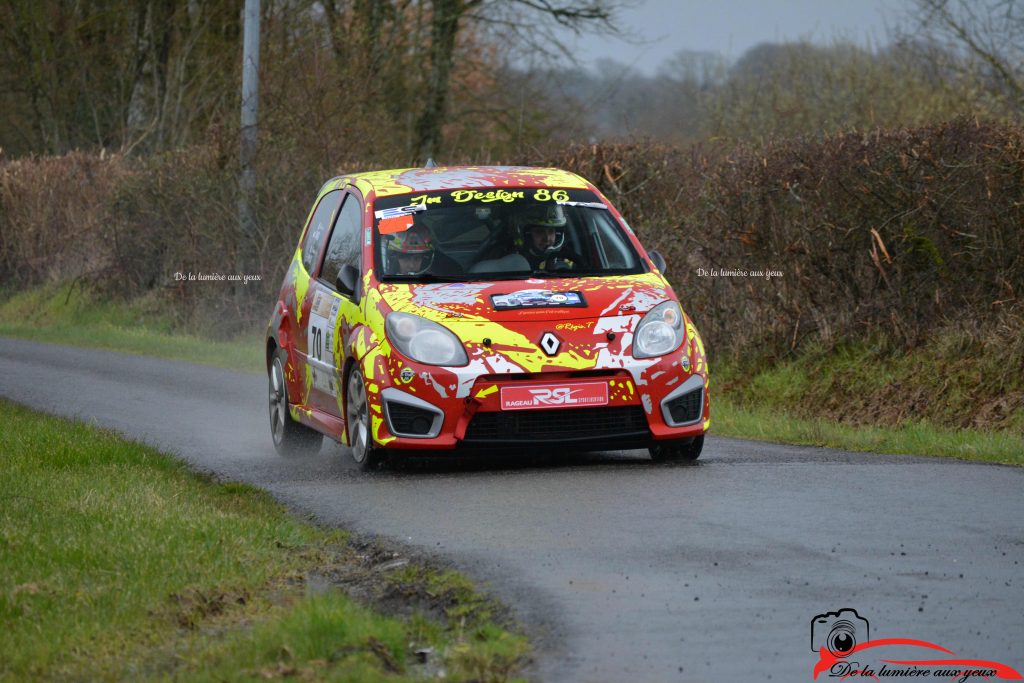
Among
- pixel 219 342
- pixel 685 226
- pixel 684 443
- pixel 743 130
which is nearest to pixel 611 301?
pixel 684 443

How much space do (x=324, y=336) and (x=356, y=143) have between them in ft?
56.3

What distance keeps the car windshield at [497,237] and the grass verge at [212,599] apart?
1773 millimetres

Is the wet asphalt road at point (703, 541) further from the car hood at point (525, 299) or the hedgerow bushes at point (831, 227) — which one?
the hedgerow bushes at point (831, 227)

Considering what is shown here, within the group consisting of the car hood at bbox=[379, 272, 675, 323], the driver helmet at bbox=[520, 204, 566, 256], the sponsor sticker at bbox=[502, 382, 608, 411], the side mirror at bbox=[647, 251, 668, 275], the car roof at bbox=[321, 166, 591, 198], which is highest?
the car roof at bbox=[321, 166, 591, 198]

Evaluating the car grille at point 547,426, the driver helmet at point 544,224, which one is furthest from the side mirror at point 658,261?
the car grille at point 547,426

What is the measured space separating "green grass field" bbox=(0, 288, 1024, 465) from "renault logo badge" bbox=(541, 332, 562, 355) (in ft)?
9.10

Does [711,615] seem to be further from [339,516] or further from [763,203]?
[763,203]

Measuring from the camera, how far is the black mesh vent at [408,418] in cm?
1000

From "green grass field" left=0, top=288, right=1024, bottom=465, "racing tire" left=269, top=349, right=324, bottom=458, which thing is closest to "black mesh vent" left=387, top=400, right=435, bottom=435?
"racing tire" left=269, top=349, right=324, bottom=458

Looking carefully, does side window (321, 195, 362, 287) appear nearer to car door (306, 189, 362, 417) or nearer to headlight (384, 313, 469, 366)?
car door (306, 189, 362, 417)

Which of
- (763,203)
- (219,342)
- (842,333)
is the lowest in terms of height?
(219,342)

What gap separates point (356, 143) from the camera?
91.8ft

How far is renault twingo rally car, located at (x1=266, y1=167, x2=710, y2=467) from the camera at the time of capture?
9.98 m

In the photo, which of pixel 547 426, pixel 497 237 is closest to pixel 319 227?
pixel 497 237
